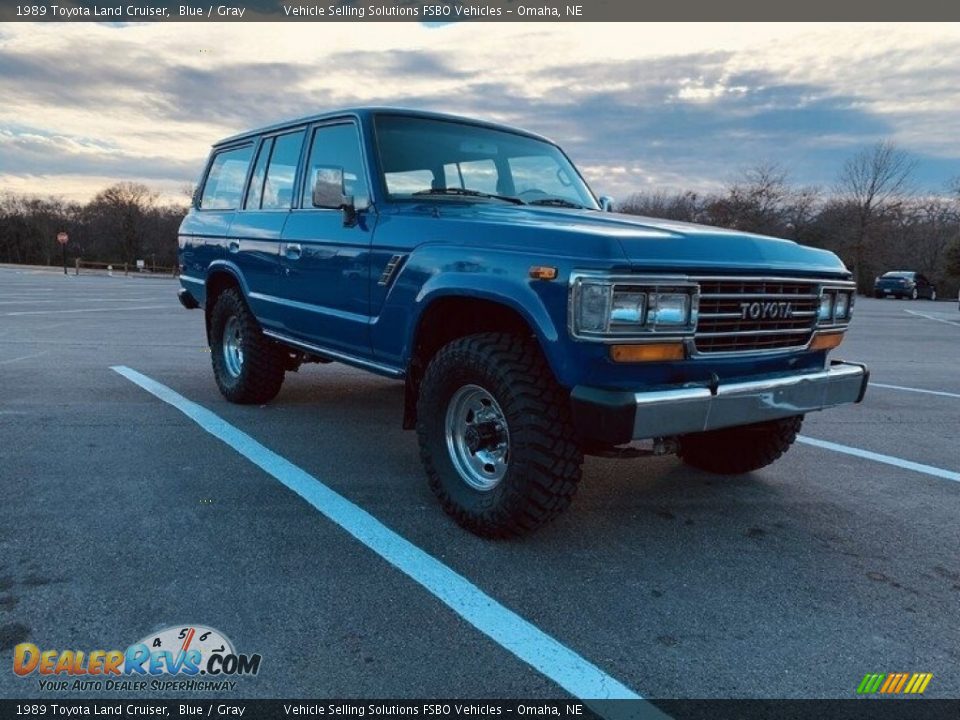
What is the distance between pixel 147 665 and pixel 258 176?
12.9 ft

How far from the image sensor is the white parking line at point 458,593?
7.24 ft

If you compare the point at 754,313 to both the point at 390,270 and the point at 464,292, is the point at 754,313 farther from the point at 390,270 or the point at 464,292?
the point at 390,270

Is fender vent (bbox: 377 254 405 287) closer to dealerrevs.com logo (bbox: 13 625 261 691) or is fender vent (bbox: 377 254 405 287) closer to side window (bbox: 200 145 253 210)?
dealerrevs.com logo (bbox: 13 625 261 691)

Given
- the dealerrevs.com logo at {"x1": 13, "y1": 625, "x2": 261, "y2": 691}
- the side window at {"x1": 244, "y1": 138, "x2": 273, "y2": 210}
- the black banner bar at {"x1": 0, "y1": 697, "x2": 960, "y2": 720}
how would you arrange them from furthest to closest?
the side window at {"x1": 244, "y1": 138, "x2": 273, "y2": 210} < the dealerrevs.com logo at {"x1": 13, "y1": 625, "x2": 261, "y2": 691} < the black banner bar at {"x1": 0, "y1": 697, "x2": 960, "y2": 720}

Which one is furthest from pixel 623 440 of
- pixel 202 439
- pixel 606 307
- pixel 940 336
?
pixel 940 336

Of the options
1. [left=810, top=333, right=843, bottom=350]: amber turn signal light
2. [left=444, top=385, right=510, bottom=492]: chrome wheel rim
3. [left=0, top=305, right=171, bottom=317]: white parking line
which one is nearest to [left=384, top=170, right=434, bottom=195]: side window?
[left=444, top=385, right=510, bottom=492]: chrome wheel rim

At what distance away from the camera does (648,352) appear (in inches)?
112

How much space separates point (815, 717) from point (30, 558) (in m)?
2.99

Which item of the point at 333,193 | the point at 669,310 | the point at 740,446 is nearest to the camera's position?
the point at 669,310

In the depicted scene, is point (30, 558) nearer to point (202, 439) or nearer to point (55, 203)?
point (202, 439)

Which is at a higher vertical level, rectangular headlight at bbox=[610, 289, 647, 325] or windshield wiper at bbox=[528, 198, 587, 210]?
windshield wiper at bbox=[528, 198, 587, 210]

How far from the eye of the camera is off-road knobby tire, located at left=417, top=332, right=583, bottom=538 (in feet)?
9.69

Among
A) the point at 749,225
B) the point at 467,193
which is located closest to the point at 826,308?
the point at 467,193

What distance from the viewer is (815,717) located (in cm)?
207
